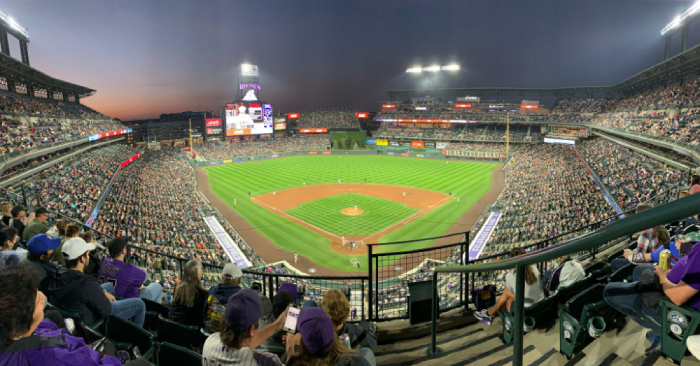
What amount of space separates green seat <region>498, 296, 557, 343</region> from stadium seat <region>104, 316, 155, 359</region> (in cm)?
378

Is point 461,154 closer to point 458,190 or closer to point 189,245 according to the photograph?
point 458,190

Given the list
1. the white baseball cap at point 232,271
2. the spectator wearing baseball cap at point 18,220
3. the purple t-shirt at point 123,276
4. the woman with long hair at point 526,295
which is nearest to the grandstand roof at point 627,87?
the woman with long hair at point 526,295

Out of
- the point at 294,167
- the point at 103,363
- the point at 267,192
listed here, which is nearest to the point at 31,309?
the point at 103,363

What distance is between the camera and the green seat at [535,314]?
160 inches

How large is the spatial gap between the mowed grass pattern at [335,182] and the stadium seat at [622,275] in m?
16.7

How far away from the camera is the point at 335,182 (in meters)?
45.8

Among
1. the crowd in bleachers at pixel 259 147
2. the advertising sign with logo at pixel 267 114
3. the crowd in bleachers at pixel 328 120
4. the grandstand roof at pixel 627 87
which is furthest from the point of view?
the crowd in bleachers at pixel 328 120

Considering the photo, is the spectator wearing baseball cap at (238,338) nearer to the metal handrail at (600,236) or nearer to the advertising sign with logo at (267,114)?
the metal handrail at (600,236)

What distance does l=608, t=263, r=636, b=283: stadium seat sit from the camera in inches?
175

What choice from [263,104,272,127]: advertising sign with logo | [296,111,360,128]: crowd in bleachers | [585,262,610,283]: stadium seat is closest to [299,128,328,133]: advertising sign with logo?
[296,111,360,128]: crowd in bleachers

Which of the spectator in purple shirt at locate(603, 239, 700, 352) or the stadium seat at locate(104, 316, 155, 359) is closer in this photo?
the spectator in purple shirt at locate(603, 239, 700, 352)

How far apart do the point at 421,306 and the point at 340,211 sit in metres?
Result: 27.1

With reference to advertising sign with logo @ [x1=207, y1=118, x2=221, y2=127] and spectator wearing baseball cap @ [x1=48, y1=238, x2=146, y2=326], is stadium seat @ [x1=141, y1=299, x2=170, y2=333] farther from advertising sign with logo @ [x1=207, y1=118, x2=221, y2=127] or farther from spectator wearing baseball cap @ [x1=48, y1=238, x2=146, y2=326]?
advertising sign with logo @ [x1=207, y1=118, x2=221, y2=127]

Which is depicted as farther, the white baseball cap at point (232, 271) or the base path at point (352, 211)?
the base path at point (352, 211)
